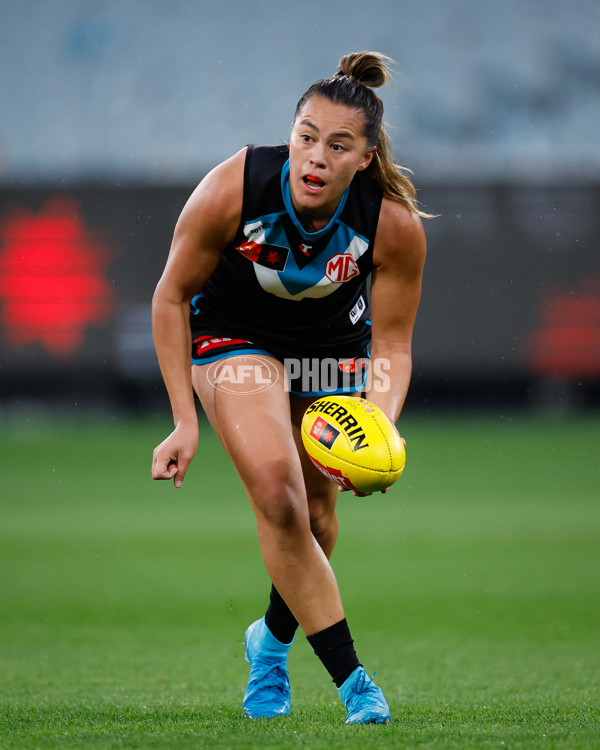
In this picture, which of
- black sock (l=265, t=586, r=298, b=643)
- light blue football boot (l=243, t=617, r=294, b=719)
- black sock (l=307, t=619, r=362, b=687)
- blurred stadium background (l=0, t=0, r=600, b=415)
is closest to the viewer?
black sock (l=307, t=619, r=362, b=687)

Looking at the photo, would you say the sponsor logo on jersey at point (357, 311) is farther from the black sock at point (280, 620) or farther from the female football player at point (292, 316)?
the black sock at point (280, 620)

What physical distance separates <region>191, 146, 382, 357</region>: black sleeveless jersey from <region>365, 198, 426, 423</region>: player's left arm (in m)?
0.05

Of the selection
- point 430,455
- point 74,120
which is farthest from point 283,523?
point 74,120

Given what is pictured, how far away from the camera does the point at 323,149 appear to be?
3.34 meters

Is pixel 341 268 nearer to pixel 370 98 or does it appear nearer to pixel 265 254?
pixel 265 254

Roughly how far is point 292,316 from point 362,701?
1312mm

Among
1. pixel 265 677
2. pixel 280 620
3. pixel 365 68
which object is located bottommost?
pixel 265 677

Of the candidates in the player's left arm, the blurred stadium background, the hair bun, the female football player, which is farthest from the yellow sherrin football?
the blurred stadium background

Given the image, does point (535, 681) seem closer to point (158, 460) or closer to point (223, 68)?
point (158, 460)

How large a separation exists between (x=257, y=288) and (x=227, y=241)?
215mm

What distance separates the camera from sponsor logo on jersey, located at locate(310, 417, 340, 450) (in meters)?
3.31

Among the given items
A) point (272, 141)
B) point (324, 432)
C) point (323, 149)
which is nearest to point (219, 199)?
point (323, 149)

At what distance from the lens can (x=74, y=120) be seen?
2139cm

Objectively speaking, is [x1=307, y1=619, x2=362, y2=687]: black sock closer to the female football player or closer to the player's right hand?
the female football player
